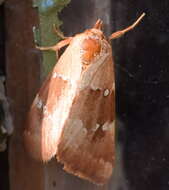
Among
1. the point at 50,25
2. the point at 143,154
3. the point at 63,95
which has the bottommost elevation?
the point at 143,154

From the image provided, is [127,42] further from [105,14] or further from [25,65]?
[25,65]

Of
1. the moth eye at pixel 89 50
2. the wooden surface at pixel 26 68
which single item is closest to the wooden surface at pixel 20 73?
the wooden surface at pixel 26 68

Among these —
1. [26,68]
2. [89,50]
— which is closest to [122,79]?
[89,50]

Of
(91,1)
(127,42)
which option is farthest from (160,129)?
(91,1)

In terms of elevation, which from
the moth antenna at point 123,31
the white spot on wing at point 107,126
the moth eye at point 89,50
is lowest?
the white spot on wing at point 107,126

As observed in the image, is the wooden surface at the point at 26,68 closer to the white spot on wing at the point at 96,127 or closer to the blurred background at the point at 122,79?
the blurred background at the point at 122,79
